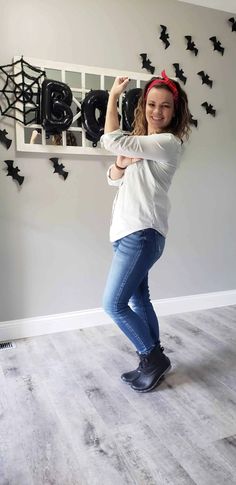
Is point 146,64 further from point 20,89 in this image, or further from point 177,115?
point 177,115

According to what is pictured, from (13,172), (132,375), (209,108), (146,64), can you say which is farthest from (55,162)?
→ (132,375)

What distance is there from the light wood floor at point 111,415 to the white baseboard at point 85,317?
0.08m

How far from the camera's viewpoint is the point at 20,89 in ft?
7.42

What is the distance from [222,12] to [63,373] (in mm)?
2555

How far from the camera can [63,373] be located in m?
2.09

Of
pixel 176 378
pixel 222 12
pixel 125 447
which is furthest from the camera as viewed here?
pixel 222 12

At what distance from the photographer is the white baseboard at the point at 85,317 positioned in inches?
98.7

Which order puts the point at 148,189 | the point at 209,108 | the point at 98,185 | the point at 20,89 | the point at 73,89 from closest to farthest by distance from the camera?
the point at 148,189 → the point at 20,89 → the point at 73,89 → the point at 98,185 → the point at 209,108

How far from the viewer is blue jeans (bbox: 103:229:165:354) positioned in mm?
1740

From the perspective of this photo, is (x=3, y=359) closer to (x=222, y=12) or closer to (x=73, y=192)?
(x=73, y=192)

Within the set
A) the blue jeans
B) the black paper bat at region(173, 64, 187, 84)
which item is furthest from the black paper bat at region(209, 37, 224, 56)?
the blue jeans

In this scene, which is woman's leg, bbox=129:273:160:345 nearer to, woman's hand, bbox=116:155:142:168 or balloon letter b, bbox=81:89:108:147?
woman's hand, bbox=116:155:142:168

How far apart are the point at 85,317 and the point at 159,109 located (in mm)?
1480

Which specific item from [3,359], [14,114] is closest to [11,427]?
[3,359]
